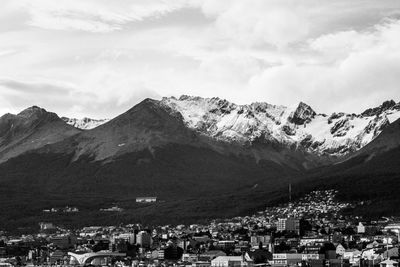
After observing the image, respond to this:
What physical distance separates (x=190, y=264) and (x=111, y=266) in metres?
10.7

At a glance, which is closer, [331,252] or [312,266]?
[312,266]

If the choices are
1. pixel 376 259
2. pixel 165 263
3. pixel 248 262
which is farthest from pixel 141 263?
pixel 376 259

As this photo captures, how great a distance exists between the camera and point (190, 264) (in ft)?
648

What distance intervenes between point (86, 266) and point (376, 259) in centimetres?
4018

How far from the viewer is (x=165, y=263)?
655 feet

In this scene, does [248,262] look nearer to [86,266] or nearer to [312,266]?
[312,266]

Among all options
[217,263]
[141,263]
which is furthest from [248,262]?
[141,263]

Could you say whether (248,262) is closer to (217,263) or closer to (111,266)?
(217,263)

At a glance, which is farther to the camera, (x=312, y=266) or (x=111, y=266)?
(x=111, y=266)

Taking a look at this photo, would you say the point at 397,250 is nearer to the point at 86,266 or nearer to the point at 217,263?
the point at 217,263

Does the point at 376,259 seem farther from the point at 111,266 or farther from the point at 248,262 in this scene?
the point at 111,266

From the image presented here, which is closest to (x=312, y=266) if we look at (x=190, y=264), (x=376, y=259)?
(x=376, y=259)

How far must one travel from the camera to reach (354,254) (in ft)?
638

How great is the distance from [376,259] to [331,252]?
15.4m
